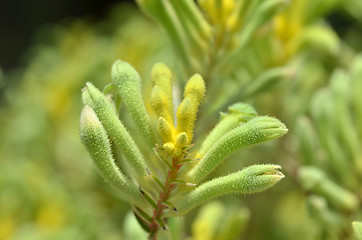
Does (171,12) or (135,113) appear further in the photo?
(171,12)

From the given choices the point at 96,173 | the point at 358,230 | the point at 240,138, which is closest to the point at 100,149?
the point at 240,138

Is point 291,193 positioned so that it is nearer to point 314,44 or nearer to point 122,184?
point 314,44

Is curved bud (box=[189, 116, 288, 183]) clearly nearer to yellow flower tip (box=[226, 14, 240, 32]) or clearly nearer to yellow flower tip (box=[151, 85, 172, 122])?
yellow flower tip (box=[151, 85, 172, 122])

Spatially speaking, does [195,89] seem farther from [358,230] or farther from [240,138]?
[358,230]

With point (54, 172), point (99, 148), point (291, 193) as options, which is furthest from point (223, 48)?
point (54, 172)

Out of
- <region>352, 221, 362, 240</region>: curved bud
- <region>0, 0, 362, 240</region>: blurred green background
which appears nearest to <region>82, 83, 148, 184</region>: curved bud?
<region>0, 0, 362, 240</region>: blurred green background

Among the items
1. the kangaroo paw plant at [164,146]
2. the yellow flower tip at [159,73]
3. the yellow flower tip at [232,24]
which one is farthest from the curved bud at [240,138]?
the yellow flower tip at [232,24]

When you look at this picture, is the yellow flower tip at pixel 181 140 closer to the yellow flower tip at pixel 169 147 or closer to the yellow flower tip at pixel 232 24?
the yellow flower tip at pixel 169 147
